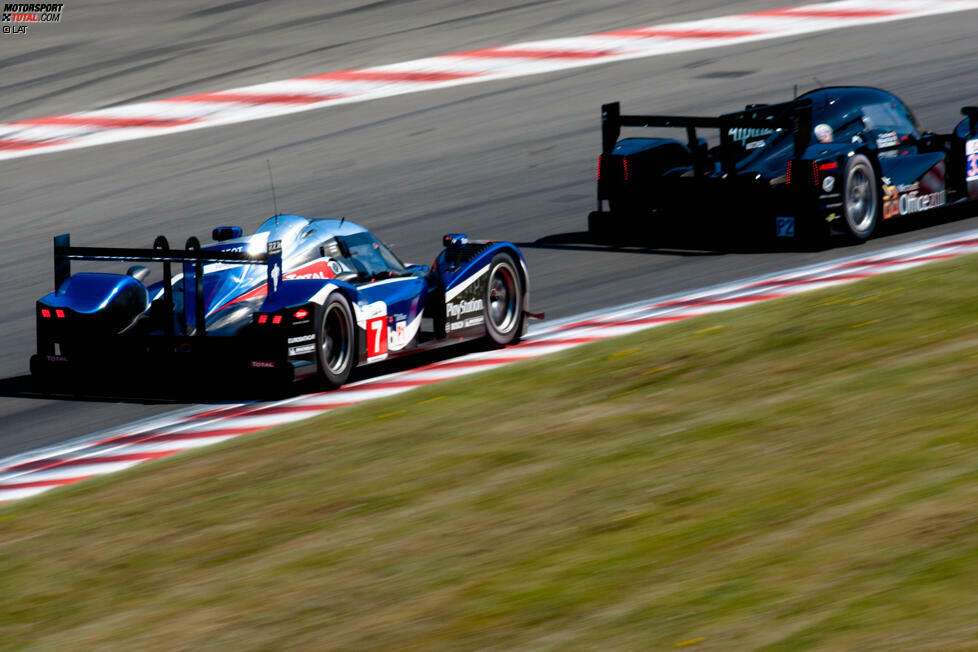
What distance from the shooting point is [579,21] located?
2825 cm

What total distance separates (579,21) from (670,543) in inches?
905

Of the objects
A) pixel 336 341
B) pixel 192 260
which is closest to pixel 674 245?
pixel 336 341

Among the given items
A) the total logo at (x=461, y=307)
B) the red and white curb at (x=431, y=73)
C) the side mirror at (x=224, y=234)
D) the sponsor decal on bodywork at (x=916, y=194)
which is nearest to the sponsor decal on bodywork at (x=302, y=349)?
the total logo at (x=461, y=307)

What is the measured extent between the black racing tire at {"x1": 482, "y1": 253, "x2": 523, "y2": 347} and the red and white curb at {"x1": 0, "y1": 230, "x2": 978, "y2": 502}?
12 centimetres

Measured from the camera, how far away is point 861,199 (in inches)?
598

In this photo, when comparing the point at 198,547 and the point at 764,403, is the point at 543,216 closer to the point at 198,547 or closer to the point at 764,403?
the point at 764,403

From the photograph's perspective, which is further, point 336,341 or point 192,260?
point 336,341

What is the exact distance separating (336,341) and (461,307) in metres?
1.23

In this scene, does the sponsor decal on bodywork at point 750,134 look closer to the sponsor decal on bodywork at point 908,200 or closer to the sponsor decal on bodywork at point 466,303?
the sponsor decal on bodywork at point 908,200

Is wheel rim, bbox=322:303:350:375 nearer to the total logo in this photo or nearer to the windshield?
the windshield

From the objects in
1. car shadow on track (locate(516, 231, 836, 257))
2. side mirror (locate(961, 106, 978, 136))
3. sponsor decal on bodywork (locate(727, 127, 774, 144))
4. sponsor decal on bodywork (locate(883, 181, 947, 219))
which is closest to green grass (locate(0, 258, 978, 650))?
car shadow on track (locate(516, 231, 836, 257))

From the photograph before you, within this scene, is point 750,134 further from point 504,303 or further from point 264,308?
point 264,308

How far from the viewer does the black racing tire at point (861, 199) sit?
49.0 ft

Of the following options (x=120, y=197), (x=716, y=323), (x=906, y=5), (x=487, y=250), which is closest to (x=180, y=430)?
(x=487, y=250)
